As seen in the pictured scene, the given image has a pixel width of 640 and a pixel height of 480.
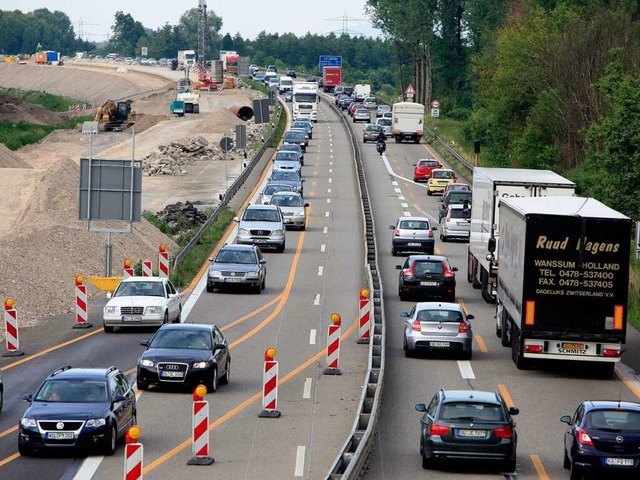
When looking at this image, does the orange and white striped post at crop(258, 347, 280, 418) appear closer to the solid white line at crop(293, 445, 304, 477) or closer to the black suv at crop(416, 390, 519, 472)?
the solid white line at crop(293, 445, 304, 477)

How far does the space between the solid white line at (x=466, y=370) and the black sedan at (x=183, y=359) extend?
18.8 ft

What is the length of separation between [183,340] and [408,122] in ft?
257

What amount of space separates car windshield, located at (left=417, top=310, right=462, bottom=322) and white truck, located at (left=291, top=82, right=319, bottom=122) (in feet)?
293

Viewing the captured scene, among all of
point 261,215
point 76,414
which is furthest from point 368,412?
point 261,215

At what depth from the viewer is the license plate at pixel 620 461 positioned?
784 inches

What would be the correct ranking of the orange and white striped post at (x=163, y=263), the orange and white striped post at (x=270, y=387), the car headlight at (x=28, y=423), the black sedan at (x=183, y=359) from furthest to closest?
the orange and white striped post at (x=163, y=263)
the black sedan at (x=183, y=359)
the orange and white striped post at (x=270, y=387)
the car headlight at (x=28, y=423)

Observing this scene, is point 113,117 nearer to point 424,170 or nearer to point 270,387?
point 424,170

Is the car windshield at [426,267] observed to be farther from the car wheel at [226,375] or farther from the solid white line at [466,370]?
the car wheel at [226,375]

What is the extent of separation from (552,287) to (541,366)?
339 centimetres

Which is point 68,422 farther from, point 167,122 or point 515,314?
point 167,122

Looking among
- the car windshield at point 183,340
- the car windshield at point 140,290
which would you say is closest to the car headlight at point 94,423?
the car windshield at point 183,340

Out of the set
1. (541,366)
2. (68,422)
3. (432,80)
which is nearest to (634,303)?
(541,366)

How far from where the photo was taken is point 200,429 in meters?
21.7

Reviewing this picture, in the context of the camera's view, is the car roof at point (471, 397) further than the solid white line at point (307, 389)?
No
